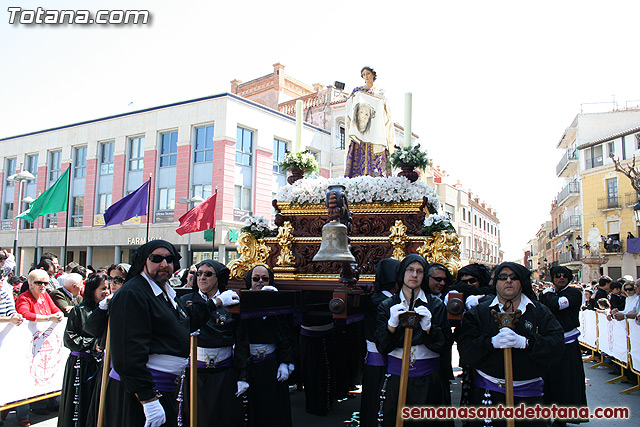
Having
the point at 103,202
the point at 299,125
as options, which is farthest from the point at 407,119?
the point at 103,202

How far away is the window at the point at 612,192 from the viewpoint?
121 ft

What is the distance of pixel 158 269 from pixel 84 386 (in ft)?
9.16

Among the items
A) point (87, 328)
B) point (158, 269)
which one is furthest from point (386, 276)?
point (87, 328)

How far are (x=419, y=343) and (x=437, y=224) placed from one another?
283cm

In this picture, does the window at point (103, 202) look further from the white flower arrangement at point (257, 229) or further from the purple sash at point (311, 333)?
the purple sash at point (311, 333)

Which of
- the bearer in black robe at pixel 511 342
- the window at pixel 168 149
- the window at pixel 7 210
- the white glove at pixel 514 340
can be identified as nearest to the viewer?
the white glove at pixel 514 340

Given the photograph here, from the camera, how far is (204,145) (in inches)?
1040

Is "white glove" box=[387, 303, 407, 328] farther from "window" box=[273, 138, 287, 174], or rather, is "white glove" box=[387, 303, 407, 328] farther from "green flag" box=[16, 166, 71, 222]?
"window" box=[273, 138, 287, 174]

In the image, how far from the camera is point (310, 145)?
30.0 meters

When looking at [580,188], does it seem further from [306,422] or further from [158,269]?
[158,269]

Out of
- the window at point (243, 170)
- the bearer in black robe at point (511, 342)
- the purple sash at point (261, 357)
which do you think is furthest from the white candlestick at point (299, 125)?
the window at point (243, 170)

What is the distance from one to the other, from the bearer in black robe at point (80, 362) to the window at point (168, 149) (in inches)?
879

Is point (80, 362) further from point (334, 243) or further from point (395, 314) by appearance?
point (395, 314)

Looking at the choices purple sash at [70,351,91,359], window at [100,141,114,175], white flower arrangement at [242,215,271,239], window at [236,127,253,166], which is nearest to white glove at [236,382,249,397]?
purple sash at [70,351,91,359]
